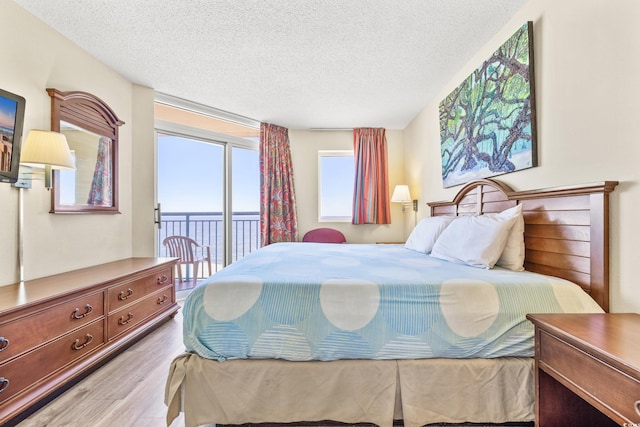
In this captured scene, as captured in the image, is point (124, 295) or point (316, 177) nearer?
point (124, 295)

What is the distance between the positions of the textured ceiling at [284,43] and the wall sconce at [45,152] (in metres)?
0.86

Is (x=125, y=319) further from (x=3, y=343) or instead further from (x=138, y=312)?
(x=3, y=343)

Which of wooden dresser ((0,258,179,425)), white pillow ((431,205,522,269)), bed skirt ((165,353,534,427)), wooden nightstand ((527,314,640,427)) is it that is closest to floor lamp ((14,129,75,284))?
wooden dresser ((0,258,179,425))

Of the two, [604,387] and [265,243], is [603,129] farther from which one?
[265,243]

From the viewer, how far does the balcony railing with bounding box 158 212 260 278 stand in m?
4.03

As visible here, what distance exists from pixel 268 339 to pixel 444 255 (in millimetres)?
1311

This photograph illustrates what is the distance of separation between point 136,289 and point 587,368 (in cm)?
275

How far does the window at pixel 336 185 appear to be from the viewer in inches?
179

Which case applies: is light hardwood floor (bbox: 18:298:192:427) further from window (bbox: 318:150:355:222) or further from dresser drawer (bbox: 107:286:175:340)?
window (bbox: 318:150:355:222)

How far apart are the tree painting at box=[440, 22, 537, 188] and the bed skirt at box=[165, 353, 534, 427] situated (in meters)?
1.29

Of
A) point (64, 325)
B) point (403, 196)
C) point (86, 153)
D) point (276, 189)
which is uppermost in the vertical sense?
point (86, 153)

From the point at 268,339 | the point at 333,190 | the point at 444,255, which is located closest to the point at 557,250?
the point at 444,255

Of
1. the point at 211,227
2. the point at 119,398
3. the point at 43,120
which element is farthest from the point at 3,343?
the point at 211,227

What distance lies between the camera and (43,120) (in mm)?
2035
